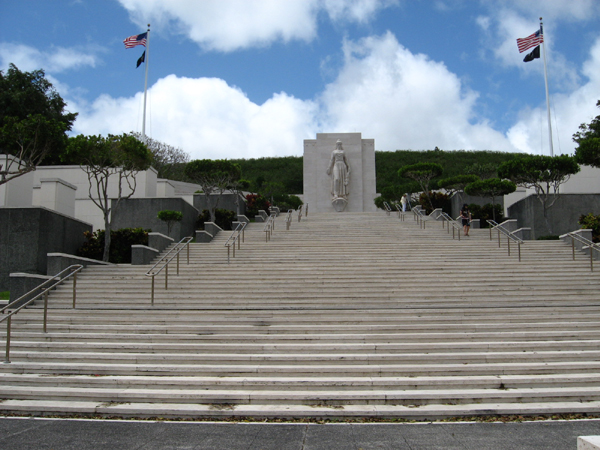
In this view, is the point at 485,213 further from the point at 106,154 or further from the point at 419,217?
the point at 106,154

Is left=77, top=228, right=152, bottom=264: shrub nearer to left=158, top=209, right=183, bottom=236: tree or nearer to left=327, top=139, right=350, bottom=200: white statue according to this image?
left=158, top=209, right=183, bottom=236: tree

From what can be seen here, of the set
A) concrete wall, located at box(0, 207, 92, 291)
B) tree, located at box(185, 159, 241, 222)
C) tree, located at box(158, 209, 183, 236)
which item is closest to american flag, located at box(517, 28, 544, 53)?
tree, located at box(185, 159, 241, 222)

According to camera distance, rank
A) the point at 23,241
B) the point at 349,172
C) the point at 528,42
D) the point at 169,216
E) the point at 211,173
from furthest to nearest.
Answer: the point at 349,172
the point at 528,42
the point at 211,173
the point at 169,216
the point at 23,241

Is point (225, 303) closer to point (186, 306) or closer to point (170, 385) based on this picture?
point (186, 306)

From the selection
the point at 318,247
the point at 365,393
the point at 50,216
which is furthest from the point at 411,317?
the point at 50,216

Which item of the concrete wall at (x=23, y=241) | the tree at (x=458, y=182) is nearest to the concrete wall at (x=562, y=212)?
the tree at (x=458, y=182)

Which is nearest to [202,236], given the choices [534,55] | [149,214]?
[149,214]

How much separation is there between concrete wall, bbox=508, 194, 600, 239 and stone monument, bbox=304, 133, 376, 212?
42.1ft

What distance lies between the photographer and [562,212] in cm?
2102

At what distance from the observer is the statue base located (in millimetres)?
31500

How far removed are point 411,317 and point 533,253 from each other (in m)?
7.75

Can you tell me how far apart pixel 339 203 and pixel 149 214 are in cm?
1357

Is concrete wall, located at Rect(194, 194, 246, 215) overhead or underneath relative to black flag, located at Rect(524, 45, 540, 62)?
underneath

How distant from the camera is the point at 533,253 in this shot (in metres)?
15.6
